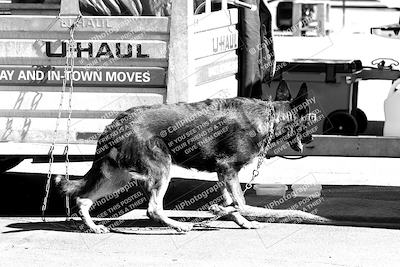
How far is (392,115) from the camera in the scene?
26.4 ft

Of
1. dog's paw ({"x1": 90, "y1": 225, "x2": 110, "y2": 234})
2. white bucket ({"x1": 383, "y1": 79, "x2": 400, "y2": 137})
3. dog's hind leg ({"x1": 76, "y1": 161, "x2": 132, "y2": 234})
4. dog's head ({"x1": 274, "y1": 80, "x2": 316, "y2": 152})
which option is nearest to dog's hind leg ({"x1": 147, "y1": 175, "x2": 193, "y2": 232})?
dog's hind leg ({"x1": 76, "y1": 161, "x2": 132, "y2": 234})

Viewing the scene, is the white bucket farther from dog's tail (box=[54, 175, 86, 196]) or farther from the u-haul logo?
dog's tail (box=[54, 175, 86, 196])

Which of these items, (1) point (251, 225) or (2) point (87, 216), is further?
(1) point (251, 225)

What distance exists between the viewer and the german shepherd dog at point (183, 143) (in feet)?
23.3

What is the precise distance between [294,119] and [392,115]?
1.12 meters

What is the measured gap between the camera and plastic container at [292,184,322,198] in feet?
28.4

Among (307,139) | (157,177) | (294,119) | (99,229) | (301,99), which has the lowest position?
(99,229)

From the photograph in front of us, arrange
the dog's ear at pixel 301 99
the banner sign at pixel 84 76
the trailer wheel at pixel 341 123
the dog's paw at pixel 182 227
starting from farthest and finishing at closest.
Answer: the trailer wheel at pixel 341 123, the banner sign at pixel 84 76, the dog's ear at pixel 301 99, the dog's paw at pixel 182 227

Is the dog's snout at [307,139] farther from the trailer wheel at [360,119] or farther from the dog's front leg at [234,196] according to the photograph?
the trailer wheel at [360,119]

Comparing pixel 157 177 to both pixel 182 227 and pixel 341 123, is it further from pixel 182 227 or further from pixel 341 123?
pixel 341 123

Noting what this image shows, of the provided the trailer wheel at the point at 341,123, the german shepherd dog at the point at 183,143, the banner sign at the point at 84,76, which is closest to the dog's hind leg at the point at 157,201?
the german shepherd dog at the point at 183,143

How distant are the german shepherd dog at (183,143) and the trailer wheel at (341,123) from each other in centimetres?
204

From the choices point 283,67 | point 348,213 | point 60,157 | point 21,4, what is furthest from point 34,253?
point 283,67

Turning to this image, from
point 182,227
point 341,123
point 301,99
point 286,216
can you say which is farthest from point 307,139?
point 341,123
